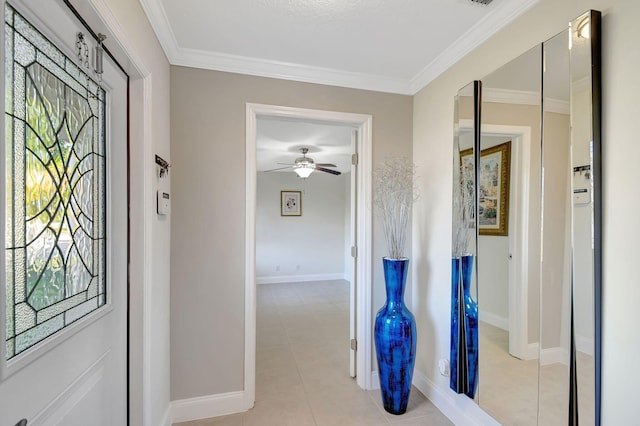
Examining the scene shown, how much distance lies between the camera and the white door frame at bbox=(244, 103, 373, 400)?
6.95ft

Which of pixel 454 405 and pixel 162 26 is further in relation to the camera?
pixel 454 405

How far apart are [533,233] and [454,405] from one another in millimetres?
1299

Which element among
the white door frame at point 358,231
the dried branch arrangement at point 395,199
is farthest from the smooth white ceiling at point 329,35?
the dried branch arrangement at point 395,199

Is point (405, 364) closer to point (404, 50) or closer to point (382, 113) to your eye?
point (382, 113)

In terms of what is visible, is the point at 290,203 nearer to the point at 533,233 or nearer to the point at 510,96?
the point at 510,96

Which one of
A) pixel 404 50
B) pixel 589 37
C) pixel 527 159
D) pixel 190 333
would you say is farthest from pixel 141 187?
pixel 589 37

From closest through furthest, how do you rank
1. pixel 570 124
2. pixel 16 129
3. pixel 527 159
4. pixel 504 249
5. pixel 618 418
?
pixel 16 129, pixel 618 418, pixel 570 124, pixel 527 159, pixel 504 249

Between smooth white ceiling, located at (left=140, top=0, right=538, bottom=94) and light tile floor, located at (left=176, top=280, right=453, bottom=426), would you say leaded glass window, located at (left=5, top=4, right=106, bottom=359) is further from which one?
light tile floor, located at (left=176, top=280, right=453, bottom=426)

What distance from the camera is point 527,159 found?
148 centimetres

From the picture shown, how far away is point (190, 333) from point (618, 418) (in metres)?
2.18

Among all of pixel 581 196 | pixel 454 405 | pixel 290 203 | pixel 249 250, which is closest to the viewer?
pixel 581 196

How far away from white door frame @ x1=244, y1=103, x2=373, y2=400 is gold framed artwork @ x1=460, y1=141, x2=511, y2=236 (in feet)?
2.70

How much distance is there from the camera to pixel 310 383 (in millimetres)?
2459

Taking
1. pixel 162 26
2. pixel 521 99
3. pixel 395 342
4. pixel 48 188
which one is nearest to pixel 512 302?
pixel 395 342
